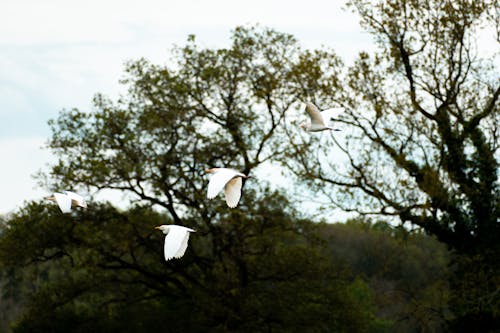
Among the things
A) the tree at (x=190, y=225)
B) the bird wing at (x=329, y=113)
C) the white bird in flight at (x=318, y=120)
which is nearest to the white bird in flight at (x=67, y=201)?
the white bird in flight at (x=318, y=120)

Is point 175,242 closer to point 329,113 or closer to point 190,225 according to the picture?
point 329,113

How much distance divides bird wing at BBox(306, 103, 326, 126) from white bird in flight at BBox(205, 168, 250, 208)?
3.71 feet

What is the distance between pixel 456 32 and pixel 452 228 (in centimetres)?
488

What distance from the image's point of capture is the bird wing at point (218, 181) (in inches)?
317

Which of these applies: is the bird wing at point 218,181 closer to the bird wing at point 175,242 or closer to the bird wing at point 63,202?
the bird wing at point 175,242

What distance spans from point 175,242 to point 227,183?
0.89 m

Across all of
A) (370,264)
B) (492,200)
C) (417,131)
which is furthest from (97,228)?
(370,264)

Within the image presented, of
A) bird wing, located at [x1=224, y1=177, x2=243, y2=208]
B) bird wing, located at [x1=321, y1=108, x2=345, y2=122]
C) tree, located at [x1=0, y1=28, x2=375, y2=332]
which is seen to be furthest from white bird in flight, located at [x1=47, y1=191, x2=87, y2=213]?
tree, located at [x1=0, y1=28, x2=375, y2=332]

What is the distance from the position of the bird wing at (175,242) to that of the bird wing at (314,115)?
1.94 metres

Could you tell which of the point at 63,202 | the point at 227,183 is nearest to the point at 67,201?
the point at 63,202

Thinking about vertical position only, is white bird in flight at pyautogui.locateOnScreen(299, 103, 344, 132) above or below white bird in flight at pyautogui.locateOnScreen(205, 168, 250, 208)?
above

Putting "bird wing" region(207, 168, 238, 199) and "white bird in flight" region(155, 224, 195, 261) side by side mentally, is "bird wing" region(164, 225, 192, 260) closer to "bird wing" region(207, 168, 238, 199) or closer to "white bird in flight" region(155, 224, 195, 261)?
"white bird in flight" region(155, 224, 195, 261)

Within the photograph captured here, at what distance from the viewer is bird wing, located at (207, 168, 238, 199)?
8.05m

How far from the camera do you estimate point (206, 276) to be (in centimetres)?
2144
